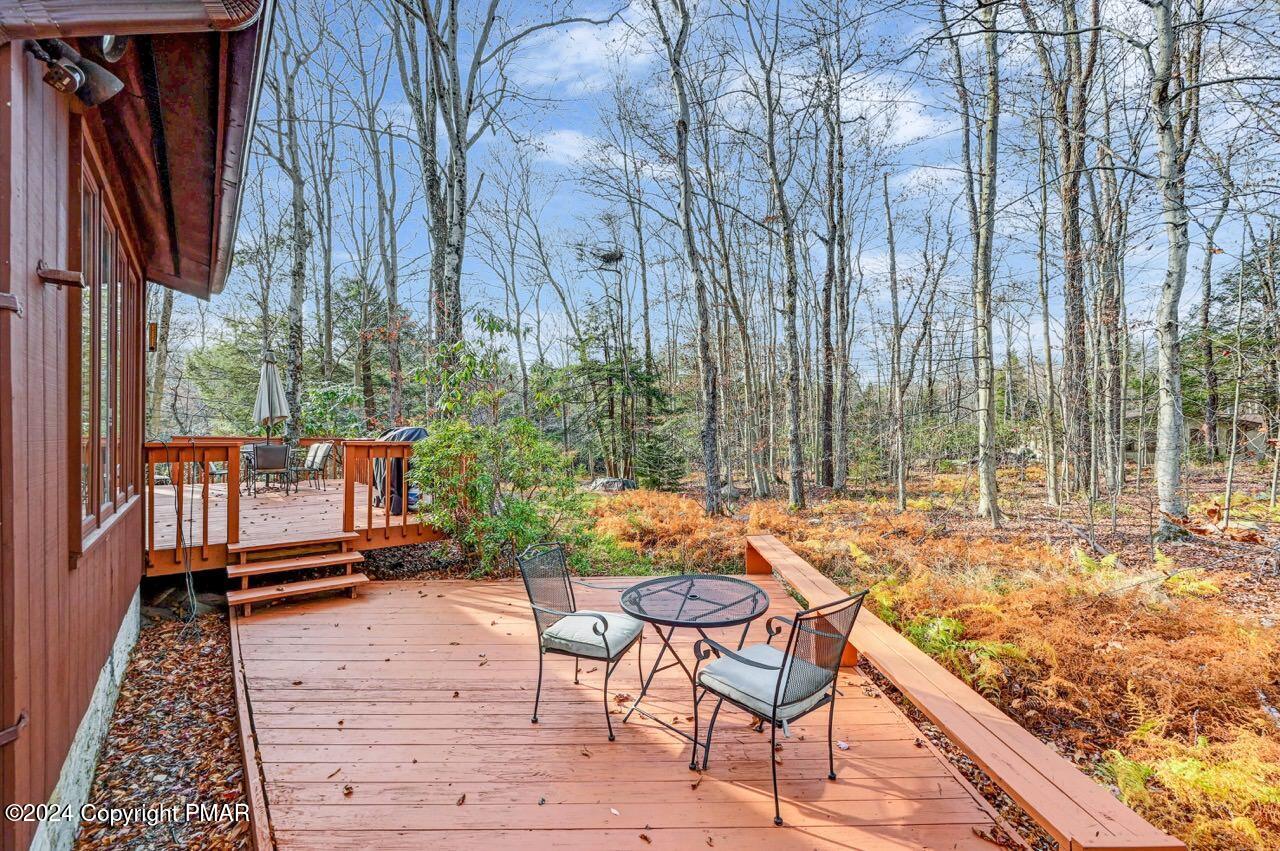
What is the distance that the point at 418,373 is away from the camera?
6.20m

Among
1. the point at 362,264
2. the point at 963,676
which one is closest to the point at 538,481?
the point at 963,676

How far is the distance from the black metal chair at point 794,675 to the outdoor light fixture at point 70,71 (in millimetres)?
3229

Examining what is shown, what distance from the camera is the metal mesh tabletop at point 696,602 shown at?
296 centimetres

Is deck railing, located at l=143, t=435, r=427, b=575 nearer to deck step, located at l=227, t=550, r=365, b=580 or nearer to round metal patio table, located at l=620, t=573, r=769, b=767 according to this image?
deck step, located at l=227, t=550, r=365, b=580

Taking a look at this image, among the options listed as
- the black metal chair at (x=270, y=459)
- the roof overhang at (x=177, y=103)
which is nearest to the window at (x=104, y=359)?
the roof overhang at (x=177, y=103)

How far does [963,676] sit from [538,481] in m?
4.21

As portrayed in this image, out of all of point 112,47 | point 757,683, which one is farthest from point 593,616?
point 112,47

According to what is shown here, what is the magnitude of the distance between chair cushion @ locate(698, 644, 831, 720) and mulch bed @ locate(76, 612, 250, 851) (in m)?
2.16

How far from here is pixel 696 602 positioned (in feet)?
10.9

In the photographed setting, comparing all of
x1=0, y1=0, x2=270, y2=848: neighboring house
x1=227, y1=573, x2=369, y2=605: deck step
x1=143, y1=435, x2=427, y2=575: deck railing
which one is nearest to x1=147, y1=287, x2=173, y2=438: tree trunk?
x1=143, y1=435, x2=427, y2=575: deck railing

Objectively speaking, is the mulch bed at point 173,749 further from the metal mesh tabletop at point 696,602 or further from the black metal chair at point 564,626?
the metal mesh tabletop at point 696,602

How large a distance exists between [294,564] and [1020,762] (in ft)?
18.2

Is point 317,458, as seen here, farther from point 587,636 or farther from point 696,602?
point 696,602

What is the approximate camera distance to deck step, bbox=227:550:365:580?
4.92 metres
